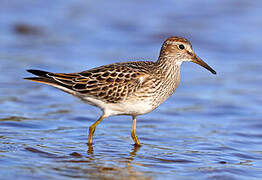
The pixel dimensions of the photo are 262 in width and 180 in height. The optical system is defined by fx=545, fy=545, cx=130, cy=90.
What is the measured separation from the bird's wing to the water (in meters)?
0.92

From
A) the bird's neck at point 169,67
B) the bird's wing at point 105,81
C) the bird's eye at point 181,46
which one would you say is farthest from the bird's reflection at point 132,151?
the bird's eye at point 181,46

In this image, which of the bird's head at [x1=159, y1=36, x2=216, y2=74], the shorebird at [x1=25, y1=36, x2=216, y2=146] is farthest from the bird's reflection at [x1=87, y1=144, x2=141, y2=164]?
the bird's head at [x1=159, y1=36, x2=216, y2=74]

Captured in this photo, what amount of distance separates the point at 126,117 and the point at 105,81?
2521 mm

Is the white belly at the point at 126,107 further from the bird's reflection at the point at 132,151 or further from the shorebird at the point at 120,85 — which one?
the bird's reflection at the point at 132,151

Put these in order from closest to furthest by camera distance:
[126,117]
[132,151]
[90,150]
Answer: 1. [90,150]
2. [132,151]
3. [126,117]

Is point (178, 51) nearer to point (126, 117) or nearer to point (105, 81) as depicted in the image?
point (105, 81)

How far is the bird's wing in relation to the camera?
30.8 ft

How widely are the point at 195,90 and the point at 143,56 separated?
11.2 feet

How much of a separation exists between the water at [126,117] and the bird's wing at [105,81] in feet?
3.01

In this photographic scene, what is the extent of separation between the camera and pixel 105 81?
31.1 ft

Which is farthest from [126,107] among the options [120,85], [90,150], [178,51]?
[178,51]

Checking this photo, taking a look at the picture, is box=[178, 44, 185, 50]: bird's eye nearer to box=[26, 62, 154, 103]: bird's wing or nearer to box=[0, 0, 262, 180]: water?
box=[26, 62, 154, 103]: bird's wing

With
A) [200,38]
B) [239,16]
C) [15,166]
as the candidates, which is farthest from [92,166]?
[239,16]

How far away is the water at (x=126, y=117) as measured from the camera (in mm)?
8516
